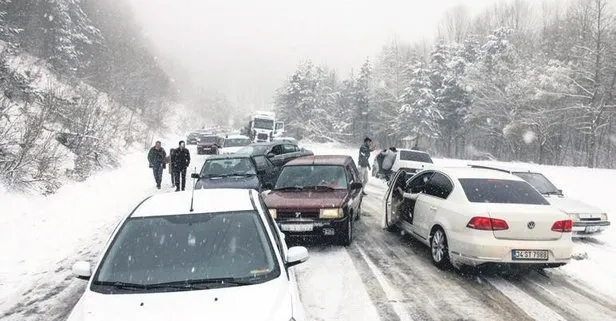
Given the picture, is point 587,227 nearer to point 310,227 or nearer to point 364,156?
point 310,227

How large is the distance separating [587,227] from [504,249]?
14.9 ft

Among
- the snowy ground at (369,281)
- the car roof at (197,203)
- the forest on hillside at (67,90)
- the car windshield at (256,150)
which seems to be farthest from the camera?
the car windshield at (256,150)

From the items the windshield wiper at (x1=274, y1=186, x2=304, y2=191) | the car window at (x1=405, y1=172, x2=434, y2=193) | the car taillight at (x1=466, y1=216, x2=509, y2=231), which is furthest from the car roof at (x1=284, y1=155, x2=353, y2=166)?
the car taillight at (x1=466, y1=216, x2=509, y2=231)

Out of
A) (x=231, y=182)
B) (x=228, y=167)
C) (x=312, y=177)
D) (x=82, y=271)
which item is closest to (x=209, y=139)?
(x=228, y=167)

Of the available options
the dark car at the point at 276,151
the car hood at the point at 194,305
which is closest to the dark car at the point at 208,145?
the dark car at the point at 276,151

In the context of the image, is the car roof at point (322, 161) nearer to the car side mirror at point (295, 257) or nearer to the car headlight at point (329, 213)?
the car headlight at point (329, 213)

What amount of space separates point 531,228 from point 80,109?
17.6 metres

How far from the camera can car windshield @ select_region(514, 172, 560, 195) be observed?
1073 cm

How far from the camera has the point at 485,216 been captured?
6434mm

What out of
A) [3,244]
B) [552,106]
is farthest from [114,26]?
[3,244]

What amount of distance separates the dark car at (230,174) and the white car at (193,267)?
7.10 meters

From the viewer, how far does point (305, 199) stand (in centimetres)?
Answer: 866

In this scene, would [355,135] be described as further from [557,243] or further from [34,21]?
[557,243]

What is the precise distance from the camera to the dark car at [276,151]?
19.4 meters
